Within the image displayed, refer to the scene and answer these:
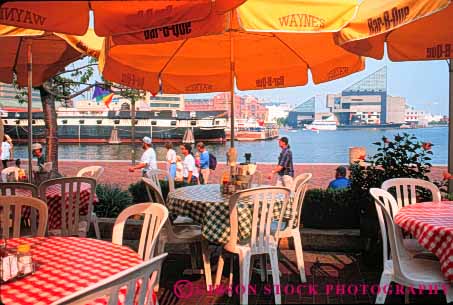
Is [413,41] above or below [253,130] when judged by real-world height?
below

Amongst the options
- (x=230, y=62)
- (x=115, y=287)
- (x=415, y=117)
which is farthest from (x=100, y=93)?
(x=415, y=117)

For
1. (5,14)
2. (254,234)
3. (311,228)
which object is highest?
(5,14)

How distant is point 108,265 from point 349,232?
11.5 ft

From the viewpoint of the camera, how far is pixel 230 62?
5234 millimetres

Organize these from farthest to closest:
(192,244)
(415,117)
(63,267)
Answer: (415,117)
(192,244)
(63,267)

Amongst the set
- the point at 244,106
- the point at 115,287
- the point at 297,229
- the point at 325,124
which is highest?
the point at 244,106

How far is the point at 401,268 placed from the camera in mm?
2709

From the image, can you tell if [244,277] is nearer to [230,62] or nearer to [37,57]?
[230,62]

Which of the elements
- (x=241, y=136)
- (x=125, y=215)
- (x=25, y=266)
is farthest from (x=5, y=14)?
(x=241, y=136)

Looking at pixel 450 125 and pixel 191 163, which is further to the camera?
pixel 191 163

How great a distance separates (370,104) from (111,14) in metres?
71.4

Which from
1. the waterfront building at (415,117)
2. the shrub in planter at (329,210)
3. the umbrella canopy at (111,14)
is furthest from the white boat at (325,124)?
the umbrella canopy at (111,14)

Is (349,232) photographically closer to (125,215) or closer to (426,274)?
(426,274)

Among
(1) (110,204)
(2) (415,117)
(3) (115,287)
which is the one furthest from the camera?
(2) (415,117)
